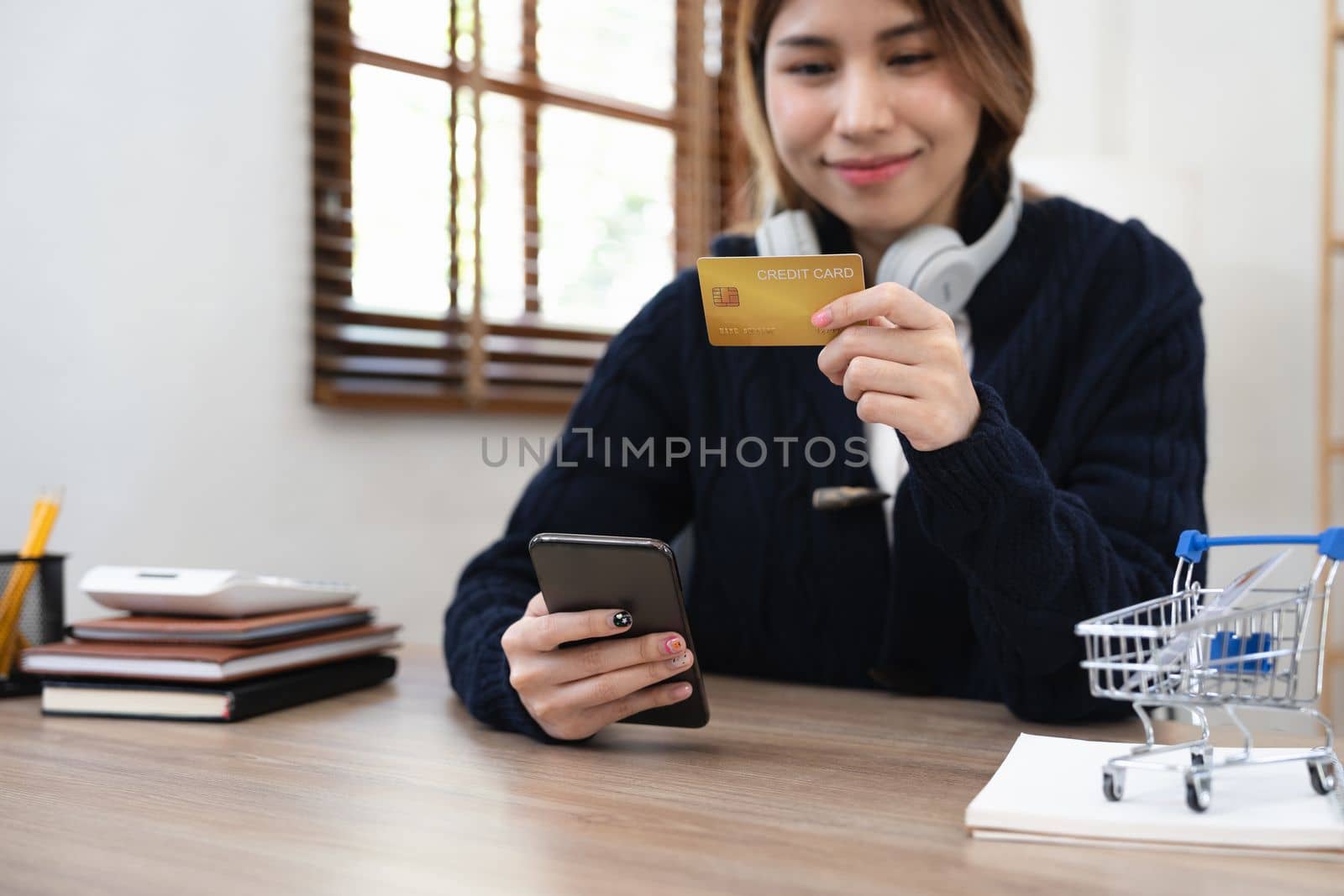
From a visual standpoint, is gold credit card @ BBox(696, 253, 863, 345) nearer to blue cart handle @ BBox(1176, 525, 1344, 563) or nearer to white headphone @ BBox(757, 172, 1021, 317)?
blue cart handle @ BBox(1176, 525, 1344, 563)

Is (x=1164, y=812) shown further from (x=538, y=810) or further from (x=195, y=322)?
(x=195, y=322)

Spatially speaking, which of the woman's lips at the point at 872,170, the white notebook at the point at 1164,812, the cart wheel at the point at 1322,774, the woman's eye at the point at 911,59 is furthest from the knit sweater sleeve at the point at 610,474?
the cart wheel at the point at 1322,774

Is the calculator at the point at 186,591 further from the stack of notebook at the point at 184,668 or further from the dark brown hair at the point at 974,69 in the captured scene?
the dark brown hair at the point at 974,69

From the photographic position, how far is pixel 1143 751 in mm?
715

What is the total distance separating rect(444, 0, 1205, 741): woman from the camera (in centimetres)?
99

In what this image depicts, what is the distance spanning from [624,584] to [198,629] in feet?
1.57

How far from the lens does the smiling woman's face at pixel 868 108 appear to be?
4.19 feet

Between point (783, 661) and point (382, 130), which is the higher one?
point (382, 130)

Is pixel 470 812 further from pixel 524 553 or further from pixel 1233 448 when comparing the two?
pixel 1233 448

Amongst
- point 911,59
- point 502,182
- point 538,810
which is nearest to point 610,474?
point 911,59

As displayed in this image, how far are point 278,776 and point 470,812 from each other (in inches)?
7.6

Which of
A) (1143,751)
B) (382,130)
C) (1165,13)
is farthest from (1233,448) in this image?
(1143,751)

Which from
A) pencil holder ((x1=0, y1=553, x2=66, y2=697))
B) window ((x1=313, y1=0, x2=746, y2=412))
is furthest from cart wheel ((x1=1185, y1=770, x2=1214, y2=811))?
window ((x1=313, y1=0, x2=746, y2=412))

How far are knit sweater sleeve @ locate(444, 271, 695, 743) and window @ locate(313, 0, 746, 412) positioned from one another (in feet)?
2.79
